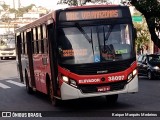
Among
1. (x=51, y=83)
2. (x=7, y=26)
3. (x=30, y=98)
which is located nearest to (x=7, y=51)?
(x=30, y=98)

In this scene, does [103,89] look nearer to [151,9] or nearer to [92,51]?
[92,51]

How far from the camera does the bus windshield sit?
495 inches

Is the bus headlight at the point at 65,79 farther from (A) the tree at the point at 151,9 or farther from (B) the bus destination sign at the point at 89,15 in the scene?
(A) the tree at the point at 151,9

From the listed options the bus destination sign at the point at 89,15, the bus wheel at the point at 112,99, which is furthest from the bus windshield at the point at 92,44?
the bus wheel at the point at 112,99

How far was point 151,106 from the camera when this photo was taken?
43.2 feet

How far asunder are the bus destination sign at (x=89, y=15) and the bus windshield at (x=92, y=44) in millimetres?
274

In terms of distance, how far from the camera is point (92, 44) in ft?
41.6

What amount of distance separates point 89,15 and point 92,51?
1.04 meters

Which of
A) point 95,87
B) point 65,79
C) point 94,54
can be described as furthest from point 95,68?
point 65,79

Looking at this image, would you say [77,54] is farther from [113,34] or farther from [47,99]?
[47,99]

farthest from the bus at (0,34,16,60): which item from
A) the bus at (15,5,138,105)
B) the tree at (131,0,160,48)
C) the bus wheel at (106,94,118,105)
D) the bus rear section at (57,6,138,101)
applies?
the bus rear section at (57,6,138,101)

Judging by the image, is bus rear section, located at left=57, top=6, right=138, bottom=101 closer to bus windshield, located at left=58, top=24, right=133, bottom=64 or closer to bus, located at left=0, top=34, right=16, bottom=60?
bus windshield, located at left=58, top=24, right=133, bottom=64

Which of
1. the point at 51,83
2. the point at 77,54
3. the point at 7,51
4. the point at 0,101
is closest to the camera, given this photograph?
the point at 77,54

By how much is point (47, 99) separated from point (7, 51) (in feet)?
159
